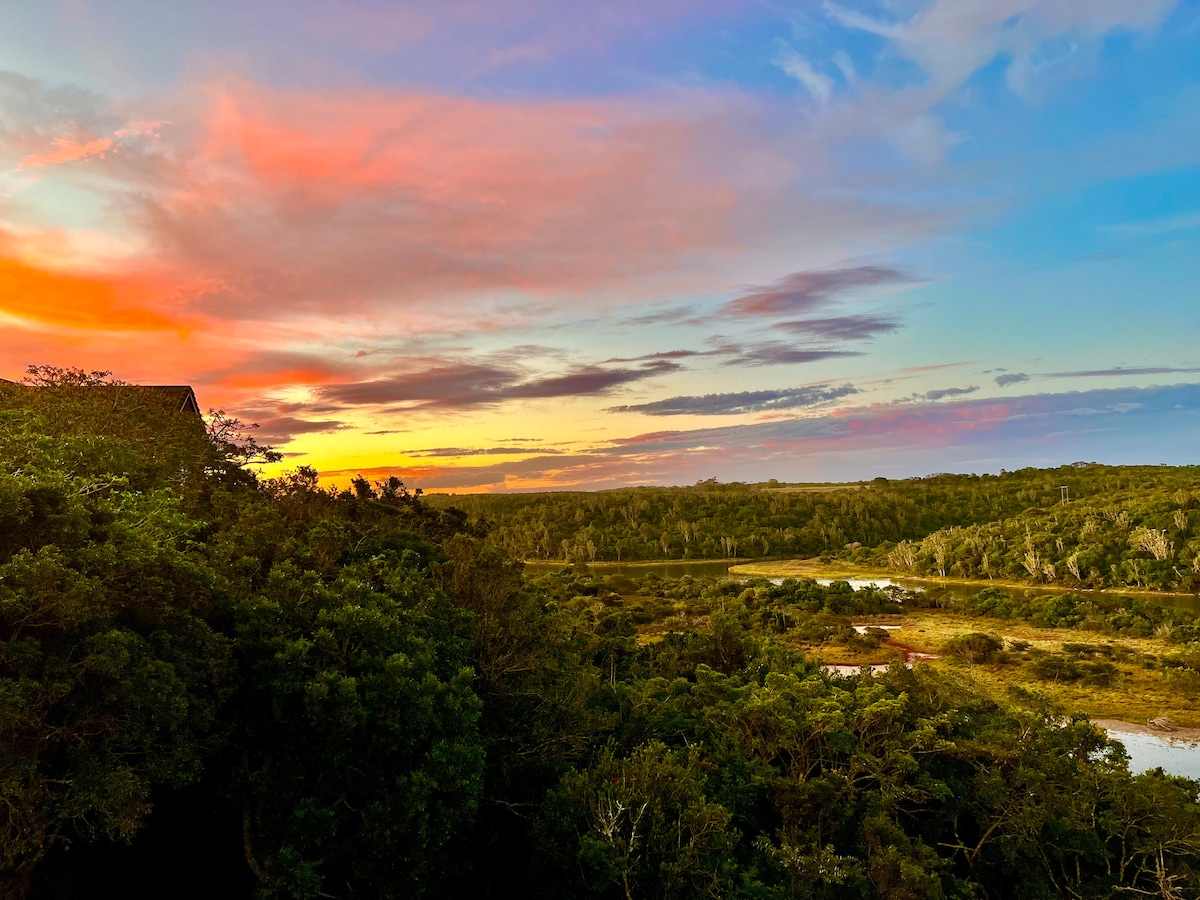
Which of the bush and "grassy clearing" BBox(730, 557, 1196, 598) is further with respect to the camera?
"grassy clearing" BBox(730, 557, 1196, 598)

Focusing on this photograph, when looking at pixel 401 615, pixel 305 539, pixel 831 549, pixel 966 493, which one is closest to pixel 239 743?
pixel 401 615

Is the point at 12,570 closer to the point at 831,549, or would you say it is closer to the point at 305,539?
the point at 305,539

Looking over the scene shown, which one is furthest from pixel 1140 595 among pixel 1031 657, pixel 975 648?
pixel 975 648

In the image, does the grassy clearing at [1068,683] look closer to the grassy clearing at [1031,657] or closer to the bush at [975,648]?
the grassy clearing at [1031,657]

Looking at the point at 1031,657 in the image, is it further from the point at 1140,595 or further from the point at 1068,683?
the point at 1140,595

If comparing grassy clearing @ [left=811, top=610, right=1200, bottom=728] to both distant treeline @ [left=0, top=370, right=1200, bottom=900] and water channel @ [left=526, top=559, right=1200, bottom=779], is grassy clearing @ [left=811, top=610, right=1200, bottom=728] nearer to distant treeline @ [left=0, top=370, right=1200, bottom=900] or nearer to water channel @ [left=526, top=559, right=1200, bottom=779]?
water channel @ [left=526, top=559, right=1200, bottom=779]

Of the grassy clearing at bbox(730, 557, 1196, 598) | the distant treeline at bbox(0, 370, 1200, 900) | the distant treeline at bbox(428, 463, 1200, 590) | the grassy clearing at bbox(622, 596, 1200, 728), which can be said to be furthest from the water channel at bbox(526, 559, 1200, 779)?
the distant treeline at bbox(0, 370, 1200, 900)

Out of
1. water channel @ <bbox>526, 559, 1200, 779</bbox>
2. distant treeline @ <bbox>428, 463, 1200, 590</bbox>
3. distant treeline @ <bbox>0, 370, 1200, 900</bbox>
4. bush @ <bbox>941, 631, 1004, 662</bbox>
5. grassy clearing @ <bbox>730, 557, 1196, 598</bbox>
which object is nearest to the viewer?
distant treeline @ <bbox>0, 370, 1200, 900</bbox>
